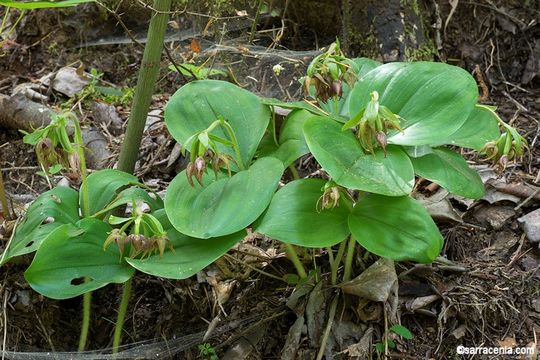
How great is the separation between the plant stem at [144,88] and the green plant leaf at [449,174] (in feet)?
3.04

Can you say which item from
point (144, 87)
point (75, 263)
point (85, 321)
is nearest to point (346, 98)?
point (144, 87)

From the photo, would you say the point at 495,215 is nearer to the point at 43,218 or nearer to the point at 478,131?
the point at 478,131

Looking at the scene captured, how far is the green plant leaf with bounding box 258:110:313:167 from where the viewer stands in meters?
1.83

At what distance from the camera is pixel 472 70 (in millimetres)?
3029

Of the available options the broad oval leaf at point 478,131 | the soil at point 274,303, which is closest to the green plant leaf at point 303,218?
the soil at point 274,303

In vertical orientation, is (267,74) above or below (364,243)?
below

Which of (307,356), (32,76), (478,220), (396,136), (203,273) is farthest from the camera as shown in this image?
(32,76)

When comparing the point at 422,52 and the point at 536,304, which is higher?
the point at 422,52

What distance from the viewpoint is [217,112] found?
1.96 metres

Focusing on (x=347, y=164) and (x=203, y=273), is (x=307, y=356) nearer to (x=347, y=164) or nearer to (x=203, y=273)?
(x=203, y=273)

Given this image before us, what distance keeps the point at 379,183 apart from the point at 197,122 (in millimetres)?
648

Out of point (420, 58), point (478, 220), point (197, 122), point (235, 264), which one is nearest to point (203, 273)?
point (235, 264)

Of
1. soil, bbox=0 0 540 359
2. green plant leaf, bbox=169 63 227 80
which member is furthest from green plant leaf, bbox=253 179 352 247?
green plant leaf, bbox=169 63 227 80

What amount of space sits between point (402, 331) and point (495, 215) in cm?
63
